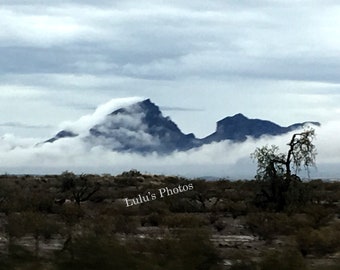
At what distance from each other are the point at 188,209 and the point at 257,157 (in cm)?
435

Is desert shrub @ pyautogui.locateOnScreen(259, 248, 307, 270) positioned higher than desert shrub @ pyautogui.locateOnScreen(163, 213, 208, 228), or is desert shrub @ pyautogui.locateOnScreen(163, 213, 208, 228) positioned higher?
desert shrub @ pyautogui.locateOnScreen(163, 213, 208, 228)

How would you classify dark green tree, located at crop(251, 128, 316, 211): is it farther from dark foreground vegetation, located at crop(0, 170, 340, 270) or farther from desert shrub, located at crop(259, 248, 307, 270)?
desert shrub, located at crop(259, 248, 307, 270)

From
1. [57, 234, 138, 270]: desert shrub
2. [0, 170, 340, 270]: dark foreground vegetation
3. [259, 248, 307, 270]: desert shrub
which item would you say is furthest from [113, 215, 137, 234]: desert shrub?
[259, 248, 307, 270]: desert shrub

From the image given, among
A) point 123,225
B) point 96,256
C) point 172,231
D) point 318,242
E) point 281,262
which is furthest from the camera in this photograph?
point 123,225

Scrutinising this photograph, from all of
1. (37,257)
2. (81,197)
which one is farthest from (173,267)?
(81,197)

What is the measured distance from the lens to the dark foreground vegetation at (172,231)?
1731cm

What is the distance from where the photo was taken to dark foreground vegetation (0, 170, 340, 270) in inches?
682

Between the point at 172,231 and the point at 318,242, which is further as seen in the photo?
the point at 318,242

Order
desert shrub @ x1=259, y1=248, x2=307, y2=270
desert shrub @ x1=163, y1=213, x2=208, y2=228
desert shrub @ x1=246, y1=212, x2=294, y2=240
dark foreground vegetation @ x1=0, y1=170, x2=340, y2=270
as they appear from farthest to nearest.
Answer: desert shrub @ x1=163, y1=213, x2=208, y2=228 → desert shrub @ x1=246, y1=212, x2=294, y2=240 → dark foreground vegetation @ x1=0, y1=170, x2=340, y2=270 → desert shrub @ x1=259, y1=248, x2=307, y2=270

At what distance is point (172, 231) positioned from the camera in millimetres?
21469

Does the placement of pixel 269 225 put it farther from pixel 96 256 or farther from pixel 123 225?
pixel 96 256

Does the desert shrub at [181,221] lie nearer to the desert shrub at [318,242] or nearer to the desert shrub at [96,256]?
the desert shrub at [318,242]

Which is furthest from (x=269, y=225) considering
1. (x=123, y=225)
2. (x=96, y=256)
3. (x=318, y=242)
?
(x=96, y=256)

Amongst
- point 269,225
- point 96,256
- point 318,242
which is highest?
point 269,225
